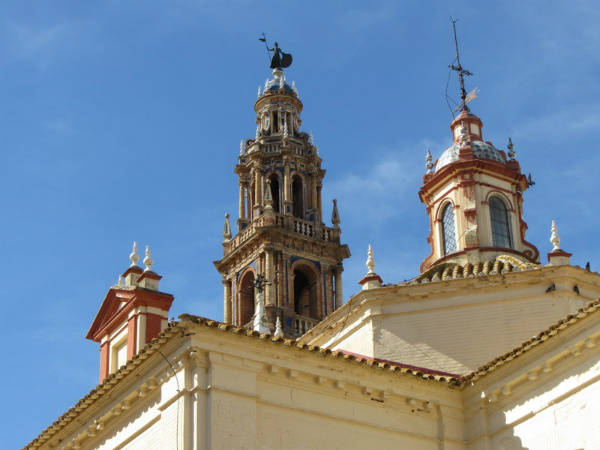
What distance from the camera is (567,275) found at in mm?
23031

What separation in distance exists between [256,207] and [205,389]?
3593cm

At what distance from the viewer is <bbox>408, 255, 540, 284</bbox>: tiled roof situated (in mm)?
24156

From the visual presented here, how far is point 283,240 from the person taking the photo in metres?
51.9

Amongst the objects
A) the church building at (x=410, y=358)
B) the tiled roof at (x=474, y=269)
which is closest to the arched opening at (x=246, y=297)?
the church building at (x=410, y=358)

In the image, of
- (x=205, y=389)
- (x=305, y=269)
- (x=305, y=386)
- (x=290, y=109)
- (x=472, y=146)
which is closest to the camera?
(x=205, y=389)

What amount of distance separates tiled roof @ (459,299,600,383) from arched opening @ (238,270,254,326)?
31.1m

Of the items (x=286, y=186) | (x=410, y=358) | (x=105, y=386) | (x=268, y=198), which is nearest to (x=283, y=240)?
(x=268, y=198)

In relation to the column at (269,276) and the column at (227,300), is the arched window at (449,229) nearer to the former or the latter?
the column at (269,276)

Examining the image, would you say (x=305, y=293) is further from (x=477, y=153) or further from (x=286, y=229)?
(x=477, y=153)

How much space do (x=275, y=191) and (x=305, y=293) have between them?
5.90 meters

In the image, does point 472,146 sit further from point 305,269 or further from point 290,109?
point 290,109

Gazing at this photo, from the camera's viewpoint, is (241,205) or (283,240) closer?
(283,240)

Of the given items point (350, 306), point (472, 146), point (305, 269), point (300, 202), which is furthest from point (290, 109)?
point (350, 306)

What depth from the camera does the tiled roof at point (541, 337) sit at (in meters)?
17.7
